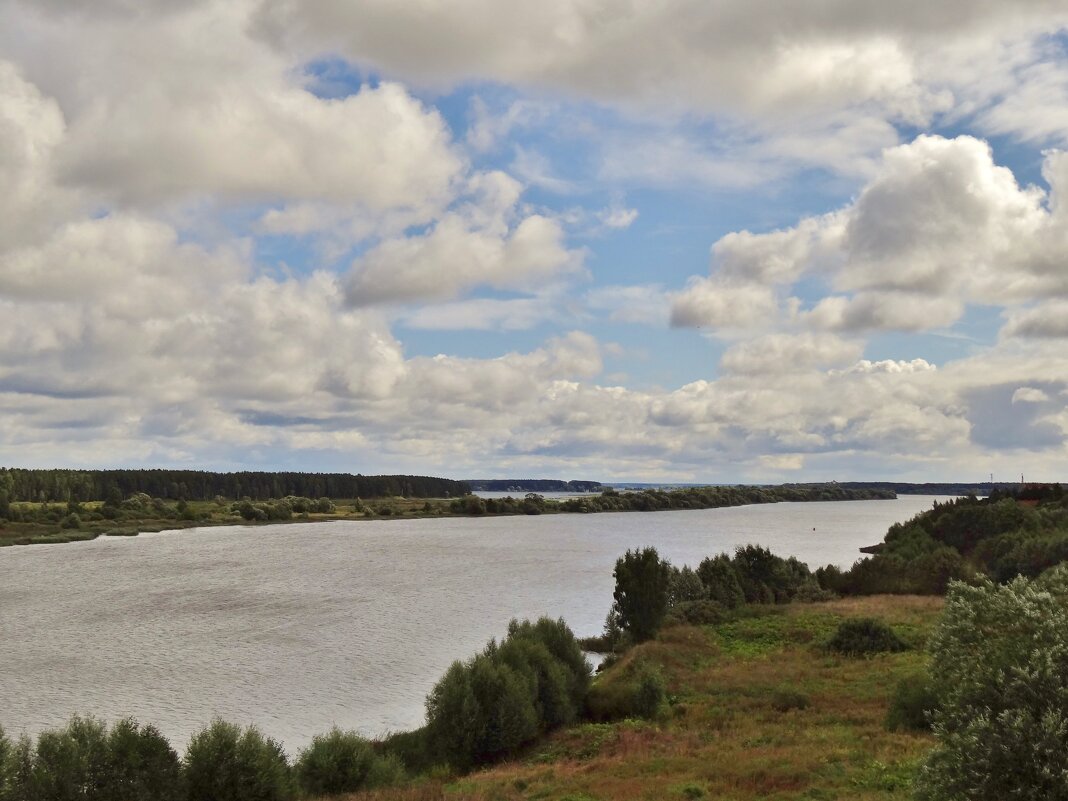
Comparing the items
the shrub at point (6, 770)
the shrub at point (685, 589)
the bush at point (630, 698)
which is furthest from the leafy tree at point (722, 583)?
the shrub at point (6, 770)

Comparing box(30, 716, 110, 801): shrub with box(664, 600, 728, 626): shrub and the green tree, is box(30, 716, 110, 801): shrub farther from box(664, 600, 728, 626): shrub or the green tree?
box(664, 600, 728, 626): shrub

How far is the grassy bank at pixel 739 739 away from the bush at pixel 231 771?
3.62 m

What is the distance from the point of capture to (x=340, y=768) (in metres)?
33.2

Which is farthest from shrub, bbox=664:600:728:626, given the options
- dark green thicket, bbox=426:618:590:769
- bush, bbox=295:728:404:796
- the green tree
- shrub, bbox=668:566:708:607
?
bush, bbox=295:728:404:796

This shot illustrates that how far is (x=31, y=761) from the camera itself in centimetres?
2906

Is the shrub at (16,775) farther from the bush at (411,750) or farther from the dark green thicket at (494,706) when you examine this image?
the dark green thicket at (494,706)

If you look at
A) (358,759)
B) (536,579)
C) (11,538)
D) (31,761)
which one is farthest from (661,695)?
(11,538)

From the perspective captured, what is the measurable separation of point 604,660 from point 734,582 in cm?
2154

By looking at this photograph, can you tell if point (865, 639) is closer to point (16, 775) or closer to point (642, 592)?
point (642, 592)

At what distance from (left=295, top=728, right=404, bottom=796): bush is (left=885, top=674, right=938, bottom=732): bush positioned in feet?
71.0

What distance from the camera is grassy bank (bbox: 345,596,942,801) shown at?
97.0ft

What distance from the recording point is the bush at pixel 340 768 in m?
32.9

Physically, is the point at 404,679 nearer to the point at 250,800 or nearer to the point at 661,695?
the point at 661,695

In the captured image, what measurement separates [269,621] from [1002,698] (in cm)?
7310
